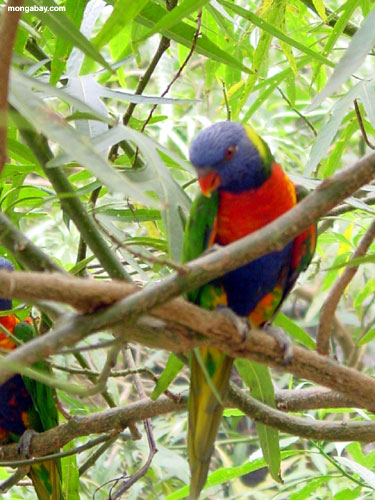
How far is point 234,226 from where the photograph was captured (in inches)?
58.4

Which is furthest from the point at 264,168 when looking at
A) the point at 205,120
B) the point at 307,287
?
the point at 307,287

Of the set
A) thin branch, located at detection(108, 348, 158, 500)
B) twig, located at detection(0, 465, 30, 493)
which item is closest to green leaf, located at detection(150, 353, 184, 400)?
thin branch, located at detection(108, 348, 158, 500)

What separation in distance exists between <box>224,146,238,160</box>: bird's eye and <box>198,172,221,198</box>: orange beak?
4cm

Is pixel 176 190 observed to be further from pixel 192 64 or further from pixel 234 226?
pixel 192 64

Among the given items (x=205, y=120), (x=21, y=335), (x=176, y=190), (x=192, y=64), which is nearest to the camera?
(x=176, y=190)

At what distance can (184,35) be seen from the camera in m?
1.32

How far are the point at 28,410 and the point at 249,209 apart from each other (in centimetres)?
113

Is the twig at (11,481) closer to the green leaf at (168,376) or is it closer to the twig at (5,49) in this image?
the green leaf at (168,376)

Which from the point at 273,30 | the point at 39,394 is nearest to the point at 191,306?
the point at 273,30

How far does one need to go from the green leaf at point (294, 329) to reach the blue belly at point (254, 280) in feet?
0.21

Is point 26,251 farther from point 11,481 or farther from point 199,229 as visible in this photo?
point 11,481

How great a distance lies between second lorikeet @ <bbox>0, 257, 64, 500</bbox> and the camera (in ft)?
6.76

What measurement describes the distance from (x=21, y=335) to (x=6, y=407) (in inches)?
12.8

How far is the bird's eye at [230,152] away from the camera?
149 centimetres
